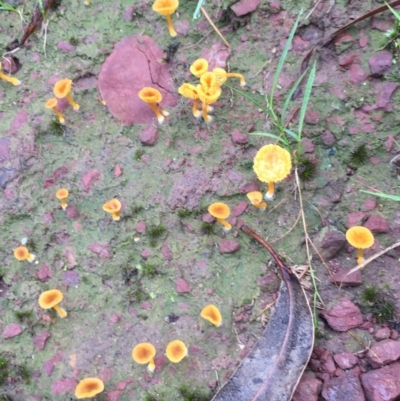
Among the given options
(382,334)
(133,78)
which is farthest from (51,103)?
(382,334)

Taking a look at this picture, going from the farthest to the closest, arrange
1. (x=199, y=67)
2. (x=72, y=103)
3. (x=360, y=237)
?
1. (x=72, y=103)
2. (x=199, y=67)
3. (x=360, y=237)

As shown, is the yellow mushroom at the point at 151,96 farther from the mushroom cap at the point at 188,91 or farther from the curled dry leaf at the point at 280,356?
the curled dry leaf at the point at 280,356

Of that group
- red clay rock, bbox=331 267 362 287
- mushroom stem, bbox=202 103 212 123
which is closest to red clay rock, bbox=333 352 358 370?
red clay rock, bbox=331 267 362 287

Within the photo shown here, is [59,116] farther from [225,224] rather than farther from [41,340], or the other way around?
[41,340]

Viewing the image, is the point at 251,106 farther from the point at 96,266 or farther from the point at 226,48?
the point at 96,266

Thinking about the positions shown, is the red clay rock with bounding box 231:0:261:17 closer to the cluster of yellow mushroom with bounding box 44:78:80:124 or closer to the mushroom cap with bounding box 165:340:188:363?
the cluster of yellow mushroom with bounding box 44:78:80:124

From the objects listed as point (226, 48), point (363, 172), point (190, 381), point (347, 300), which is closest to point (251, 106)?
point (226, 48)

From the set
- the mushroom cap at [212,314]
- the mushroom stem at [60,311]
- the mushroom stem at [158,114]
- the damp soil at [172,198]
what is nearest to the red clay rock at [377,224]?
the damp soil at [172,198]
